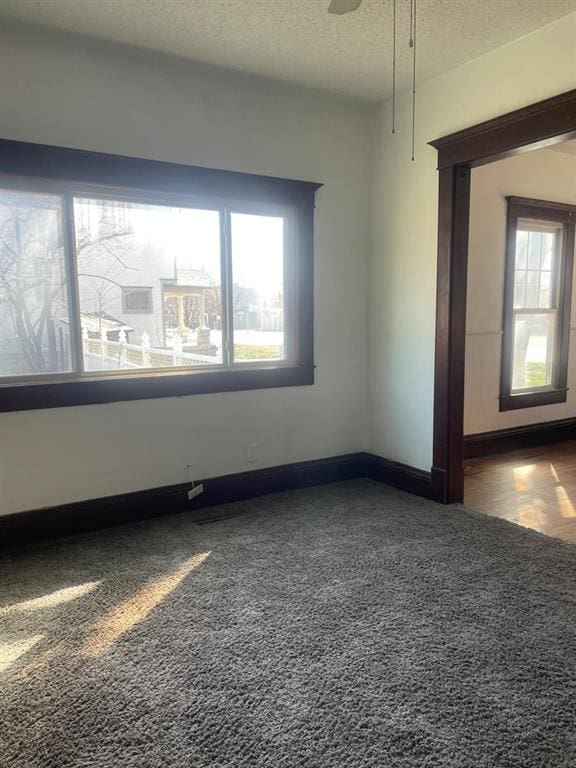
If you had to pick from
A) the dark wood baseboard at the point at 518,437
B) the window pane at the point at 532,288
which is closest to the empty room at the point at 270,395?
the dark wood baseboard at the point at 518,437

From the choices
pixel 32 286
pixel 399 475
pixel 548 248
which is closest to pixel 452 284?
pixel 399 475

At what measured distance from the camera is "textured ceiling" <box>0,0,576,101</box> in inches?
107

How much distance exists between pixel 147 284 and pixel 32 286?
2.15 feet

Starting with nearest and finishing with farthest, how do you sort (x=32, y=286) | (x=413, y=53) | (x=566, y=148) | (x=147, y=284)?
(x=32, y=286)
(x=413, y=53)
(x=147, y=284)
(x=566, y=148)

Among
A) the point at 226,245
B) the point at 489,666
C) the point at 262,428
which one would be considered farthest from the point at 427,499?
the point at 226,245

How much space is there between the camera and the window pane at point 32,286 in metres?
3.00

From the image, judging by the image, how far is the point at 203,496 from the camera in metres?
3.66

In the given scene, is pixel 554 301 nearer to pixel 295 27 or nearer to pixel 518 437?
pixel 518 437

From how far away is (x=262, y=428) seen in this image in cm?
390

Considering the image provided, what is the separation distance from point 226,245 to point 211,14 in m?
1.31

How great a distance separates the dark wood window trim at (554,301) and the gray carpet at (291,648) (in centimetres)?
217

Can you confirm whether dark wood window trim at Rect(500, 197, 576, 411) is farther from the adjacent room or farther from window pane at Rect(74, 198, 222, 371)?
window pane at Rect(74, 198, 222, 371)

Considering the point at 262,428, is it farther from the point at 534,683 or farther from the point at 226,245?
the point at 534,683

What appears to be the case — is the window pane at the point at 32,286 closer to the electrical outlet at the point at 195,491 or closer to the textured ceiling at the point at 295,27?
the textured ceiling at the point at 295,27
